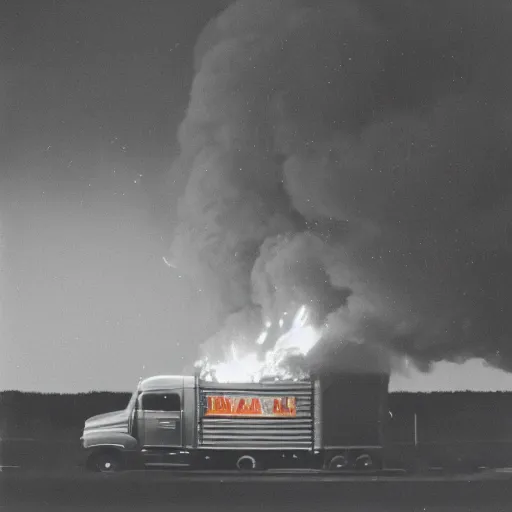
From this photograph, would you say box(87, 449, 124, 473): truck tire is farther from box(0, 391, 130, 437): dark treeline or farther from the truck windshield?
box(0, 391, 130, 437): dark treeline

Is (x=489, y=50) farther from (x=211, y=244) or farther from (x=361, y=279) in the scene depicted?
(x=211, y=244)

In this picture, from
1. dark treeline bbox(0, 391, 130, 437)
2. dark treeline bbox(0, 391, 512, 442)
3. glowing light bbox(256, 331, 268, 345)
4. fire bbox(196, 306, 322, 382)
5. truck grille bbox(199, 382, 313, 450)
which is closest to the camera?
truck grille bbox(199, 382, 313, 450)

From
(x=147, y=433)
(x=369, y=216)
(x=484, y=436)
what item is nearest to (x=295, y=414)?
(x=147, y=433)

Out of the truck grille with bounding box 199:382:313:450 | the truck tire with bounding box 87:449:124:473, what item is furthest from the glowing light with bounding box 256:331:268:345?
the truck tire with bounding box 87:449:124:473

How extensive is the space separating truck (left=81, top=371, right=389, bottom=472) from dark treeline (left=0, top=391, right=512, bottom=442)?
5.38 meters

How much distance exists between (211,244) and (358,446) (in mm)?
7827

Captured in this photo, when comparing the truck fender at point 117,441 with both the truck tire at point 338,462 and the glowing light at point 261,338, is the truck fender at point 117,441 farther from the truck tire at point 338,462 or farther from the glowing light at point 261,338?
the glowing light at point 261,338

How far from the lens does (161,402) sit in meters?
14.5

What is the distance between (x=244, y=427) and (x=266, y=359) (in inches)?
79.6

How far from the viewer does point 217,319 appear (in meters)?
18.5

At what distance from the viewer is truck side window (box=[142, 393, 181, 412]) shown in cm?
1436

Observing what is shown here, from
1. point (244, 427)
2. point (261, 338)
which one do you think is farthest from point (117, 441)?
point (261, 338)

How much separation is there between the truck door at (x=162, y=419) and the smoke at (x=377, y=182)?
14.3 feet

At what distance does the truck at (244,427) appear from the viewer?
14.1m
